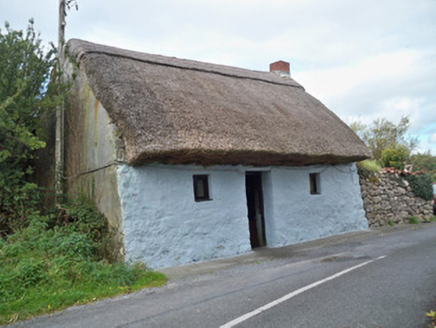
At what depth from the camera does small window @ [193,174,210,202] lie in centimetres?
839

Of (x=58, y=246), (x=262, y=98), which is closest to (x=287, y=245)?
(x=262, y=98)

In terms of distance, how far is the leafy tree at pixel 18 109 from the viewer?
712 cm

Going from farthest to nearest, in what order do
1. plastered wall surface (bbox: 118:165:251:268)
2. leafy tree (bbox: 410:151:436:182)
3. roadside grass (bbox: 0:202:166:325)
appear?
leafy tree (bbox: 410:151:436:182) < plastered wall surface (bbox: 118:165:251:268) < roadside grass (bbox: 0:202:166:325)

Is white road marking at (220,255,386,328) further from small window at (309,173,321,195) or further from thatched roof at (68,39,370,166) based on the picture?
small window at (309,173,321,195)

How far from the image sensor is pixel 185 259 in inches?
295

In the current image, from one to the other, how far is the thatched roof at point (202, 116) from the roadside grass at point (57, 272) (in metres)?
1.77

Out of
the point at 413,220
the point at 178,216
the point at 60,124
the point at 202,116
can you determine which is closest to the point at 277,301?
the point at 178,216

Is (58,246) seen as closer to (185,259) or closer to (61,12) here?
(185,259)

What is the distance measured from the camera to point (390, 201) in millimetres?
13242

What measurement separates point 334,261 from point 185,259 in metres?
2.95

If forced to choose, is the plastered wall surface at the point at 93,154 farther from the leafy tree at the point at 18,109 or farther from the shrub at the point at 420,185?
the shrub at the point at 420,185

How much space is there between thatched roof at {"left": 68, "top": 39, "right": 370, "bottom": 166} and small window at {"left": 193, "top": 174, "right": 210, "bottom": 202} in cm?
49

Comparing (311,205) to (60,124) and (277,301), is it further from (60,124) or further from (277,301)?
(60,124)

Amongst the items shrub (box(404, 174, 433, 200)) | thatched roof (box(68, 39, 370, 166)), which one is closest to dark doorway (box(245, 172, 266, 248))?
thatched roof (box(68, 39, 370, 166))
